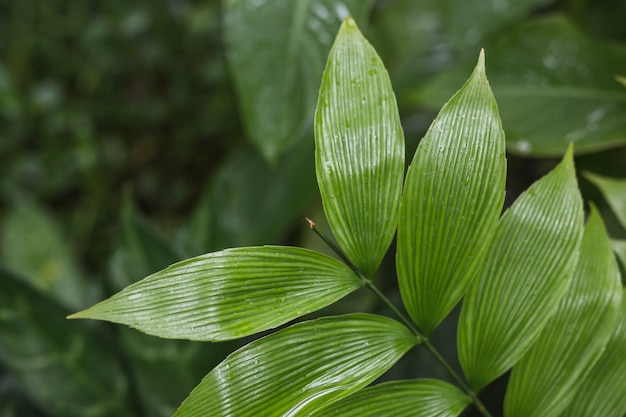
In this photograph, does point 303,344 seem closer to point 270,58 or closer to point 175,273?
Result: point 175,273

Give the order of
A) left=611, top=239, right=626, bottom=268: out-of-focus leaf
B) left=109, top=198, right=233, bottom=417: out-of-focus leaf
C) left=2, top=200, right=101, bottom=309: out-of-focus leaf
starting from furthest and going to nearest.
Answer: left=2, top=200, right=101, bottom=309: out-of-focus leaf → left=109, top=198, right=233, bottom=417: out-of-focus leaf → left=611, top=239, right=626, bottom=268: out-of-focus leaf

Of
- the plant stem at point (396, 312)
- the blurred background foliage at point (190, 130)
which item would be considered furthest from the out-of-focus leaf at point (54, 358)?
the plant stem at point (396, 312)

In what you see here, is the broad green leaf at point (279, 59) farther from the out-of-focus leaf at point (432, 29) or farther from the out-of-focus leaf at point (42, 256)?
the out-of-focus leaf at point (42, 256)

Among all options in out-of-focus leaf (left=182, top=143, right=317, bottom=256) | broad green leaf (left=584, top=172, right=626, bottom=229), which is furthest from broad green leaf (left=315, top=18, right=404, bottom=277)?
Answer: out-of-focus leaf (left=182, top=143, right=317, bottom=256)

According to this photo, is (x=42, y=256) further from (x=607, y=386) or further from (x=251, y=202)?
(x=607, y=386)

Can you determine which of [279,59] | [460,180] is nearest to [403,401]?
[460,180]

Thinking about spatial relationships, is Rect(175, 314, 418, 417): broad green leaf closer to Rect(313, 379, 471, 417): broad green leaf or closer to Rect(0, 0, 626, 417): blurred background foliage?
Rect(313, 379, 471, 417): broad green leaf
